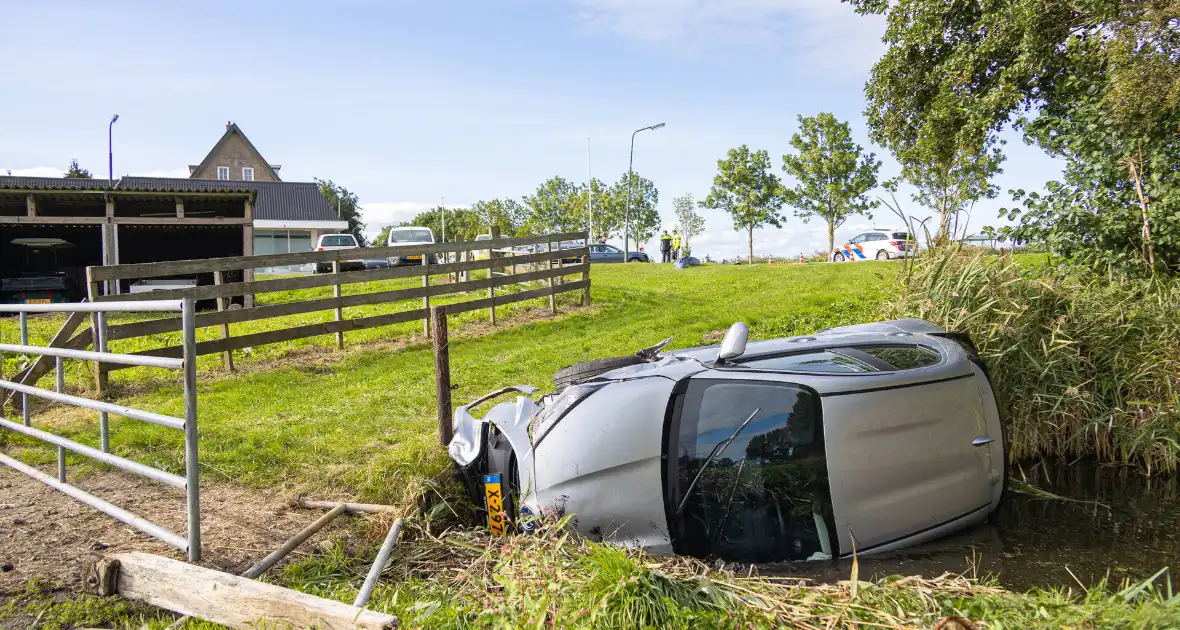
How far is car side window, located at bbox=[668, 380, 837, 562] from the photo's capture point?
386cm

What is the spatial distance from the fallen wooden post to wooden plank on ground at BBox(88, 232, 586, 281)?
5.68 meters

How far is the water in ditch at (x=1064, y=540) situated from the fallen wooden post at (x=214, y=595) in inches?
84.3

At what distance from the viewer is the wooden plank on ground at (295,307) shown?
892 cm

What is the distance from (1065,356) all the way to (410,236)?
27525 millimetres

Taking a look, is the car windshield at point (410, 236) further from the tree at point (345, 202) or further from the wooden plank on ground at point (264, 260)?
the tree at point (345, 202)

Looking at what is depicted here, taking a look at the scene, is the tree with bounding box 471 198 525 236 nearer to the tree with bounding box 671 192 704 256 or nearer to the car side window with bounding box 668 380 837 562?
the tree with bounding box 671 192 704 256

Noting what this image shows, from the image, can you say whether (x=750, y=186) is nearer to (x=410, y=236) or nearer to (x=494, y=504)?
(x=410, y=236)

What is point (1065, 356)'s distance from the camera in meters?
7.35

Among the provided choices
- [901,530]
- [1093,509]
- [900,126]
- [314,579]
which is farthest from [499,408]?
[900,126]

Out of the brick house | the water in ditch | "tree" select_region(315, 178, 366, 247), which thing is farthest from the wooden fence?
"tree" select_region(315, 178, 366, 247)

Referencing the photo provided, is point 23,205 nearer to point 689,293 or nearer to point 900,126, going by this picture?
point 689,293

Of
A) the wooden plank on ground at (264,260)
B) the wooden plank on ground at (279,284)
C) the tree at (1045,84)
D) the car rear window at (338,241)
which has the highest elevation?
the tree at (1045,84)

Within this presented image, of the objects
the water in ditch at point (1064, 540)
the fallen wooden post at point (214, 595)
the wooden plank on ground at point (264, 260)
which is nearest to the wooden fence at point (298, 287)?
the wooden plank on ground at point (264, 260)

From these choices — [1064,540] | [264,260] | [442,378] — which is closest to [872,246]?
[264,260]
